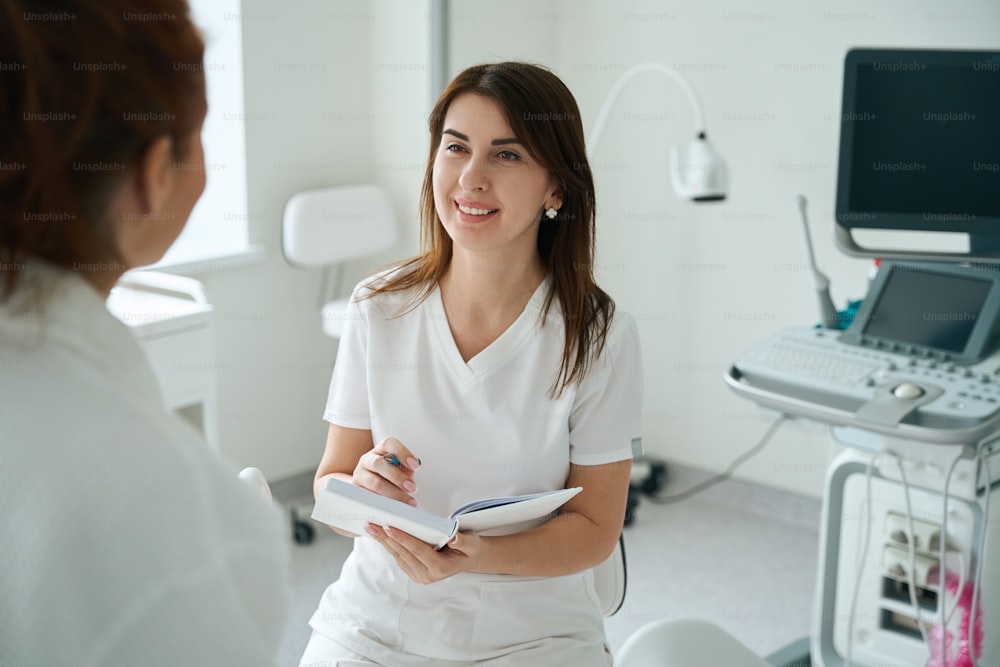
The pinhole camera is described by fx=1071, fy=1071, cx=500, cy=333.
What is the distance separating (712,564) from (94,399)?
252 centimetres

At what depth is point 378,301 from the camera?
1.60 metres

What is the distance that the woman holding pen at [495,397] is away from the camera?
1454mm

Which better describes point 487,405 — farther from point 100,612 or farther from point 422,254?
point 100,612

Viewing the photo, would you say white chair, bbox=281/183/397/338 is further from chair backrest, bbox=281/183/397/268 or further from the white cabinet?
the white cabinet

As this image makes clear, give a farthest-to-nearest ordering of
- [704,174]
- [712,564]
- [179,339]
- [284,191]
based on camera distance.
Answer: [284,191]
[712,564]
[704,174]
[179,339]

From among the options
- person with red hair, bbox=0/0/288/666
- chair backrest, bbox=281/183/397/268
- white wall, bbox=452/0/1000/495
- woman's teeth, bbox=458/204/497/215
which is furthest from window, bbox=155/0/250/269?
person with red hair, bbox=0/0/288/666

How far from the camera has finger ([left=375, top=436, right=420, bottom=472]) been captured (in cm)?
141

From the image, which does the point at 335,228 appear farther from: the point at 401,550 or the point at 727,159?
the point at 401,550

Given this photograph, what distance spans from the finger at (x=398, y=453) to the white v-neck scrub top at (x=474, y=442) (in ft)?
0.35

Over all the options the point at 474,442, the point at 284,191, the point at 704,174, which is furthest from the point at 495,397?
the point at 284,191

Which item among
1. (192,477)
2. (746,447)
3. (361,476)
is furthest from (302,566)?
(192,477)

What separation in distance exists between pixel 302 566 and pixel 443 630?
1.52 m

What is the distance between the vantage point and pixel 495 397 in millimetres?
1523

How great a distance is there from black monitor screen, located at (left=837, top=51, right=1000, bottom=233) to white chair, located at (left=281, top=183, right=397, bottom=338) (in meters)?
1.36
